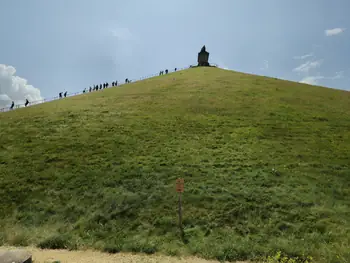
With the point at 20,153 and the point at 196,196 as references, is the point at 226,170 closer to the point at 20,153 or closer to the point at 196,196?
the point at 196,196

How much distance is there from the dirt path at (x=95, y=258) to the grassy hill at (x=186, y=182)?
0.49 m

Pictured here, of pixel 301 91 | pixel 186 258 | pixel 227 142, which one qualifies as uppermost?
pixel 301 91

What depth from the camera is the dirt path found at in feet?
33.7

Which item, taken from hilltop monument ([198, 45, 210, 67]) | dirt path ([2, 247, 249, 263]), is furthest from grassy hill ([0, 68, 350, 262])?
hilltop monument ([198, 45, 210, 67])

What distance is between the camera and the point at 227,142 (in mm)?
24578

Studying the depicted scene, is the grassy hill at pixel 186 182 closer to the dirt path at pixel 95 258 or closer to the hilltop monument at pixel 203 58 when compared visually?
the dirt path at pixel 95 258

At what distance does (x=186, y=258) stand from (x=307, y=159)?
14545 mm

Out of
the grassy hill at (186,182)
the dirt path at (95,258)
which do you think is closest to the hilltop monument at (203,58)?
the grassy hill at (186,182)

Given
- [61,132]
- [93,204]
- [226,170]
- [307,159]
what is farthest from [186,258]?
[61,132]

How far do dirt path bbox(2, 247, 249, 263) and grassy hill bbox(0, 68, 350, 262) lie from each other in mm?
490

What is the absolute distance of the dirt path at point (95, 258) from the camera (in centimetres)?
1027

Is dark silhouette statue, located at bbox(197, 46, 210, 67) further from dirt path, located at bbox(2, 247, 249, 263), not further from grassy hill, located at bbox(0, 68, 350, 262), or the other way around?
dirt path, located at bbox(2, 247, 249, 263)

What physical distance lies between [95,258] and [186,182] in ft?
25.9

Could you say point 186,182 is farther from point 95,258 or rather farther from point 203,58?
point 203,58
